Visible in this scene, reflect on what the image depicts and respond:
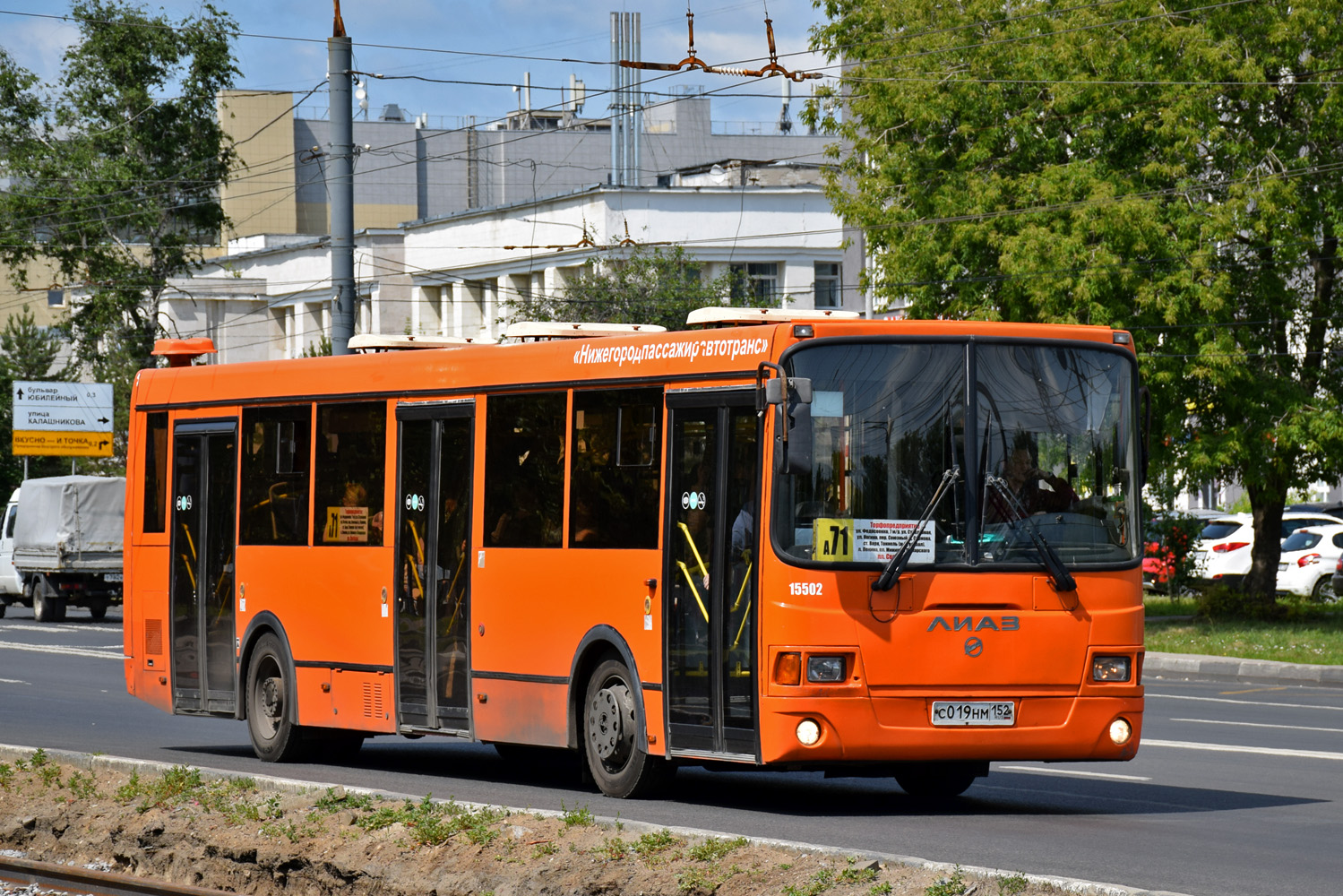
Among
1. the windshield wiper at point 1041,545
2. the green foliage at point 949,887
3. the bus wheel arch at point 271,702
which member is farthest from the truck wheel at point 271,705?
the green foliage at point 949,887

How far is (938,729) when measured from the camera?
1095cm

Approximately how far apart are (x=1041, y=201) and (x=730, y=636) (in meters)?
20.3

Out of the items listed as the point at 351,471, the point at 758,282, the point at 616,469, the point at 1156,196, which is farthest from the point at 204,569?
the point at 758,282

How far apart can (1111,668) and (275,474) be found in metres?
6.68

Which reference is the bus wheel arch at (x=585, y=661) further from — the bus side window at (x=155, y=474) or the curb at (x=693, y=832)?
the bus side window at (x=155, y=474)

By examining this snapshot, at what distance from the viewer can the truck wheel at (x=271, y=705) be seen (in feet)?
48.8

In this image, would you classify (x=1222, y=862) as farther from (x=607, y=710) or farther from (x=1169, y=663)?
(x=1169, y=663)

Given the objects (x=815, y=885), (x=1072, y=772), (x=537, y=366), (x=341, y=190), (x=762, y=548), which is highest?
(x=341, y=190)

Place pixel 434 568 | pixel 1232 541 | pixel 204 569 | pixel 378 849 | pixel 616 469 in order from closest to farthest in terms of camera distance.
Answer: pixel 378 849
pixel 616 469
pixel 434 568
pixel 204 569
pixel 1232 541

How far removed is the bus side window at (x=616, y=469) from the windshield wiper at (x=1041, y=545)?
6.48 ft

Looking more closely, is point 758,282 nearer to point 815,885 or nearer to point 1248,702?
point 1248,702

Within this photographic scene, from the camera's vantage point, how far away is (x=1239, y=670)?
25.3 m

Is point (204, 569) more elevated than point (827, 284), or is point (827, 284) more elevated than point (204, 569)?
point (827, 284)

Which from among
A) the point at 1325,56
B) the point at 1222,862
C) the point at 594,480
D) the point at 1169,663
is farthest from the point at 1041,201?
the point at 1222,862
